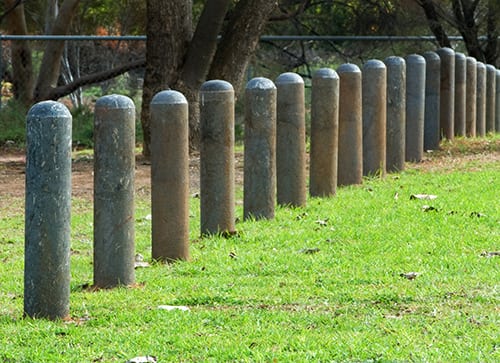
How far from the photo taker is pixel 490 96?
18.1 meters

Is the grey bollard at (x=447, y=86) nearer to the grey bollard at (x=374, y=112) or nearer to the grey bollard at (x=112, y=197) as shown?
the grey bollard at (x=374, y=112)

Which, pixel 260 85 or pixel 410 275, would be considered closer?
pixel 410 275

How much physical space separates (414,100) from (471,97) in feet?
11.7

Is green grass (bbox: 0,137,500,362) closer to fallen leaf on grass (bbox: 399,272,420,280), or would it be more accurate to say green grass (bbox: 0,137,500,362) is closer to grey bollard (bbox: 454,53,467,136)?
fallen leaf on grass (bbox: 399,272,420,280)

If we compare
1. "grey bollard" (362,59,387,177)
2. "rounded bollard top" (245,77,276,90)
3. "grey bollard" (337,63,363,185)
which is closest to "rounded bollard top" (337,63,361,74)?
"grey bollard" (337,63,363,185)

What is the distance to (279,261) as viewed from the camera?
7816 mm

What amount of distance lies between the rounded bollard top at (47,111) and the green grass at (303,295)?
3.60ft

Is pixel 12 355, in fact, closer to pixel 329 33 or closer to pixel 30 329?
pixel 30 329

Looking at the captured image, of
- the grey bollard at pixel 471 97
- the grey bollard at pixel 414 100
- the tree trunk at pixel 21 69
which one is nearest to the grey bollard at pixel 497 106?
the grey bollard at pixel 471 97

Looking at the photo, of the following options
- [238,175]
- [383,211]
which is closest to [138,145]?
[238,175]

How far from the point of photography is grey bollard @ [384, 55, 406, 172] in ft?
41.5

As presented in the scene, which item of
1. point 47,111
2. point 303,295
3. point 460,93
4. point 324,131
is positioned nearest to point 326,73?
point 324,131

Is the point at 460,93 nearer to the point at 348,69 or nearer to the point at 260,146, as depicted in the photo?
the point at 348,69

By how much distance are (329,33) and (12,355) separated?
18.8m
